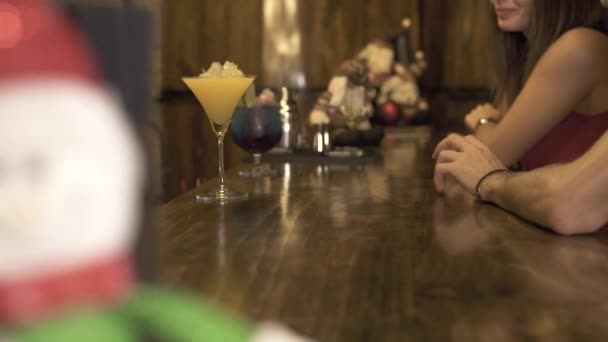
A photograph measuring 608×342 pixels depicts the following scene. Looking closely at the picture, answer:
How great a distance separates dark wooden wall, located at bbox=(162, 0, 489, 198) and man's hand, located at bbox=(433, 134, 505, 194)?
9.14ft

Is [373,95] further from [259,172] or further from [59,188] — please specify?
[59,188]

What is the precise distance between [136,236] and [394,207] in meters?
0.99

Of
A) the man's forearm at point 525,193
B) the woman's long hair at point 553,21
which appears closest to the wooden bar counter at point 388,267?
the man's forearm at point 525,193

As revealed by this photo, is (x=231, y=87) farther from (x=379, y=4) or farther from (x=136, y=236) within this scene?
(x=379, y=4)

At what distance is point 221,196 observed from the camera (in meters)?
1.33

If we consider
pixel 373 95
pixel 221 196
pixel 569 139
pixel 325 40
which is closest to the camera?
pixel 221 196

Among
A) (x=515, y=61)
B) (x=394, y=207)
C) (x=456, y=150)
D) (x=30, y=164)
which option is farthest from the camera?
(x=515, y=61)

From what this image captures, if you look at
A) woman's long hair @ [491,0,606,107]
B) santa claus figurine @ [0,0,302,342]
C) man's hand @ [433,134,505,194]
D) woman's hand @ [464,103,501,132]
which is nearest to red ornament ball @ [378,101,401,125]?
woman's hand @ [464,103,501,132]

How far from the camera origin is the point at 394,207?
48.5 inches

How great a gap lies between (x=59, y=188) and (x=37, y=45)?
5cm

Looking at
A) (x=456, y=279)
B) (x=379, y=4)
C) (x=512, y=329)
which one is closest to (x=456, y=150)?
(x=456, y=279)

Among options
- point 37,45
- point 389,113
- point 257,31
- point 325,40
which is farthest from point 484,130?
point 257,31

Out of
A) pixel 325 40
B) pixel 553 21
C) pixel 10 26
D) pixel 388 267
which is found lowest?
pixel 388 267

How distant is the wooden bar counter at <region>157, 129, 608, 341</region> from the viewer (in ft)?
1.98
